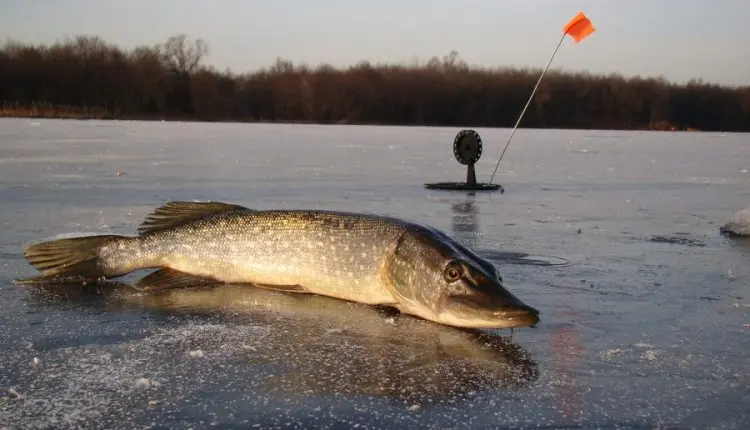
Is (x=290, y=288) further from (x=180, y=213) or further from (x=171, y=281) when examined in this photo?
(x=180, y=213)

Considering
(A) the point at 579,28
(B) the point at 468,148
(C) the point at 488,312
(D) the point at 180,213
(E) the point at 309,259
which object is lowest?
(C) the point at 488,312

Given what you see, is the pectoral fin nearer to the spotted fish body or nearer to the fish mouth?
the spotted fish body

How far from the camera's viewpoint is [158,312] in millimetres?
4418

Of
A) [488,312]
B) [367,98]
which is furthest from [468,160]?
[367,98]

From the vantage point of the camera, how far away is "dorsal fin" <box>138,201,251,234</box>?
5113 millimetres

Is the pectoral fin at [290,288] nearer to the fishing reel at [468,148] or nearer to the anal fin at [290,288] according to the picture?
the anal fin at [290,288]

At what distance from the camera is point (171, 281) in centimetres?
496

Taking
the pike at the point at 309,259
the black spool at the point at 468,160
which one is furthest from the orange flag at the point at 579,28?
the pike at the point at 309,259

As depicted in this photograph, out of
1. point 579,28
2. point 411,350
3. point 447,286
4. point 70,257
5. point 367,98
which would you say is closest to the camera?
point 411,350

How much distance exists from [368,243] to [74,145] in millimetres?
21551

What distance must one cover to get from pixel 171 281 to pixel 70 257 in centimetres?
74

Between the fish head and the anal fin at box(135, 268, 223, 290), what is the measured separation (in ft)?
4.36

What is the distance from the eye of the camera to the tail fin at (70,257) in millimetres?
5059

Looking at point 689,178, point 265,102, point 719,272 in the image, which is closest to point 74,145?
point 689,178
